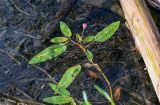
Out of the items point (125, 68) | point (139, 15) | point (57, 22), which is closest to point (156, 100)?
point (125, 68)

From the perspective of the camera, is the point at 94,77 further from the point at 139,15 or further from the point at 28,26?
the point at 28,26

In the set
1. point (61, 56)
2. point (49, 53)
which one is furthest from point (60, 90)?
point (61, 56)

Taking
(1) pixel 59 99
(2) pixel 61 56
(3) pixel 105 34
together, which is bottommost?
(1) pixel 59 99

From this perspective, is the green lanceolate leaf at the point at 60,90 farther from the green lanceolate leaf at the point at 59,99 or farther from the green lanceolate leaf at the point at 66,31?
the green lanceolate leaf at the point at 66,31

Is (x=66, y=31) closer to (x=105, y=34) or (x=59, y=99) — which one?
(x=105, y=34)

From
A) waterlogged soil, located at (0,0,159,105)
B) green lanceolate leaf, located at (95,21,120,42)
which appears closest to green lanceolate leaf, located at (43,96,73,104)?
waterlogged soil, located at (0,0,159,105)

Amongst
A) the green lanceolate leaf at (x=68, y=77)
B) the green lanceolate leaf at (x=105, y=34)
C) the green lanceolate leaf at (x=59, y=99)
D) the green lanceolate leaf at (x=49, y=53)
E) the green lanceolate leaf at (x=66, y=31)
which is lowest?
the green lanceolate leaf at (x=59, y=99)

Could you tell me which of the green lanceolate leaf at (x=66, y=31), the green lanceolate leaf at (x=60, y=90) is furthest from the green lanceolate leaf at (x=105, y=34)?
the green lanceolate leaf at (x=60, y=90)
